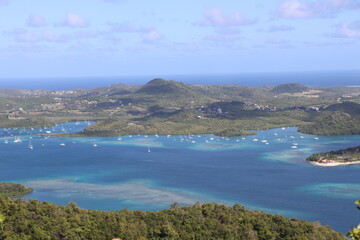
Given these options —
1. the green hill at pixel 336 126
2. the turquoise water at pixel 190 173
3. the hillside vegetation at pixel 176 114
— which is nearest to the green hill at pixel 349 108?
the hillside vegetation at pixel 176 114

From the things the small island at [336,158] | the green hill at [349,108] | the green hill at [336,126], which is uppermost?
the green hill at [349,108]

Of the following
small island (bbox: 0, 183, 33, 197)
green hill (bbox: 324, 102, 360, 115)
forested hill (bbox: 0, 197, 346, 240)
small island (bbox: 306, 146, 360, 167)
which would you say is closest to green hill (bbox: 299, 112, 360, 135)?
green hill (bbox: 324, 102, 360, 115)

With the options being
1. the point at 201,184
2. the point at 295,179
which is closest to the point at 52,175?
the point at 201,184

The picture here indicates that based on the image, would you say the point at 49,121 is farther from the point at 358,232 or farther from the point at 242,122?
the point at 358,232

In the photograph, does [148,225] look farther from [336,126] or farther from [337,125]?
[337,125]

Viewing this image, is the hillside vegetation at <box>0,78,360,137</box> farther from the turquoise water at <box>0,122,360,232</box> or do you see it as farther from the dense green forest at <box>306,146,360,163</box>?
the dense green forest at <box>306,146,360,163</box>

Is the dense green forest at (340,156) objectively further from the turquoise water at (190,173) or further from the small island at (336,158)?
the turquoise water at (190,173)
